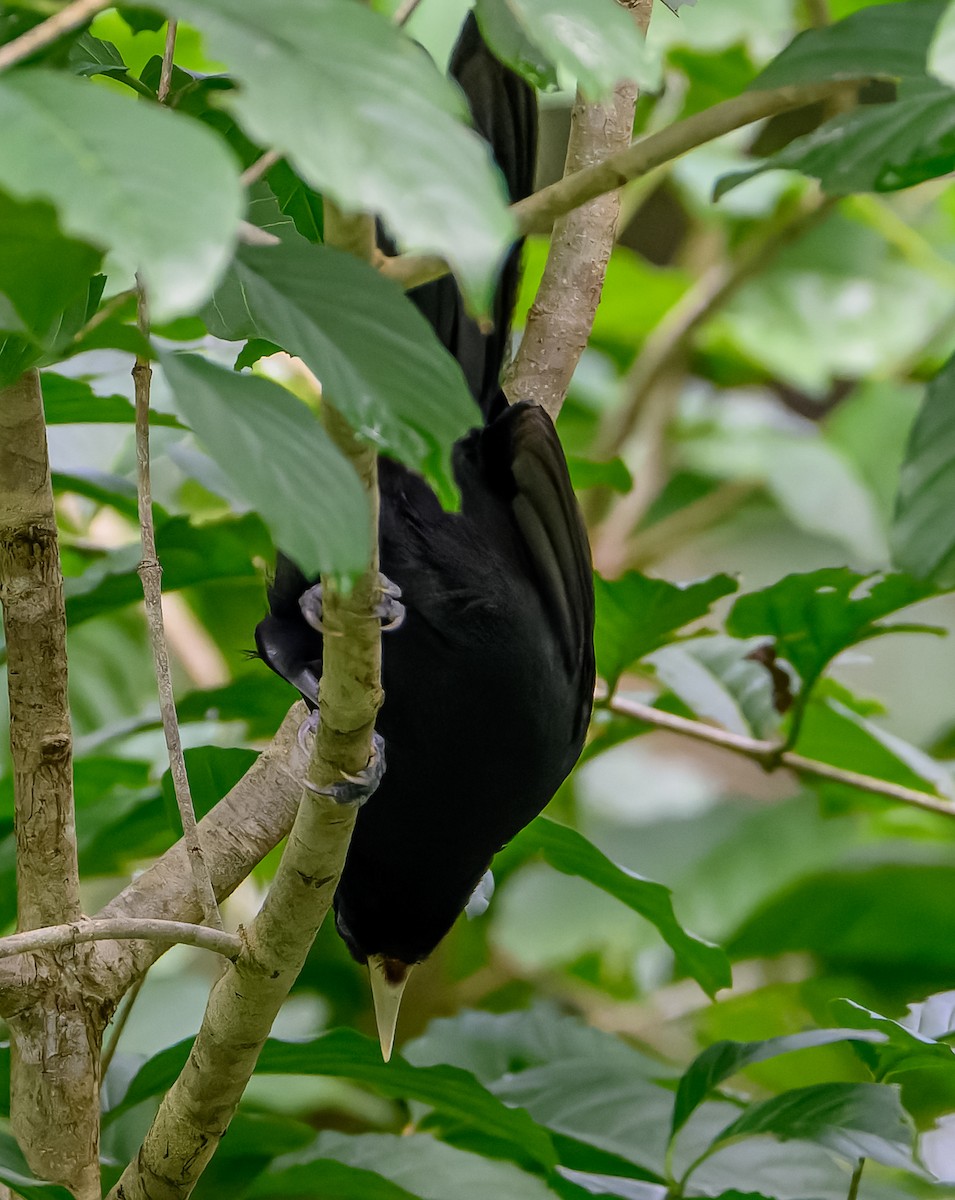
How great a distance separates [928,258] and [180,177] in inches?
123

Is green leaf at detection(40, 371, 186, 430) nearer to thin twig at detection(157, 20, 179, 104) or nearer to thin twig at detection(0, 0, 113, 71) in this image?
thin twig at detection(157, 20, 179, 104)

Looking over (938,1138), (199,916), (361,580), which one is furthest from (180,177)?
(938,1138)

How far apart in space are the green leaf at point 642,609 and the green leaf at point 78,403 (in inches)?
20.2

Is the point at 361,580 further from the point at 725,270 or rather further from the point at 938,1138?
the point at 725,270

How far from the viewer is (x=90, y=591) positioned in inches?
55.7

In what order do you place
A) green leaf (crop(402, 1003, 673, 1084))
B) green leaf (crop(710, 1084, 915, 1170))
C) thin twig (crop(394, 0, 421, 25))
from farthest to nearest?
green leaf (crop(402, 1003, 673, 1084)) → green leaf (crop(710, 1084, 915, 1170)) → thin twig (crop(394, 0, 421, 25))

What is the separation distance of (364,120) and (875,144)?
18.0 inches

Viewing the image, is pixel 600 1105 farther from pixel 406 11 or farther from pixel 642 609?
pixel 406 11

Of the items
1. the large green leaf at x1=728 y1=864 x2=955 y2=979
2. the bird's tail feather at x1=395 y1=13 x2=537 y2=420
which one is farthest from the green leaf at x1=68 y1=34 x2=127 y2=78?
the large green leaf at x1=728 y1=864 x2=955 y2=979

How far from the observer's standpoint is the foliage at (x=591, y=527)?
0.45 m

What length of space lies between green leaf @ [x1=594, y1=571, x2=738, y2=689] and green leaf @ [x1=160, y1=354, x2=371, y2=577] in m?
0.89

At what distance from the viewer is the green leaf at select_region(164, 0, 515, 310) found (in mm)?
414

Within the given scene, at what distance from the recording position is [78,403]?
4.38ft

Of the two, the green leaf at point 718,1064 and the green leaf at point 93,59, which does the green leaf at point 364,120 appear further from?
the green leaf at point 718,1064
